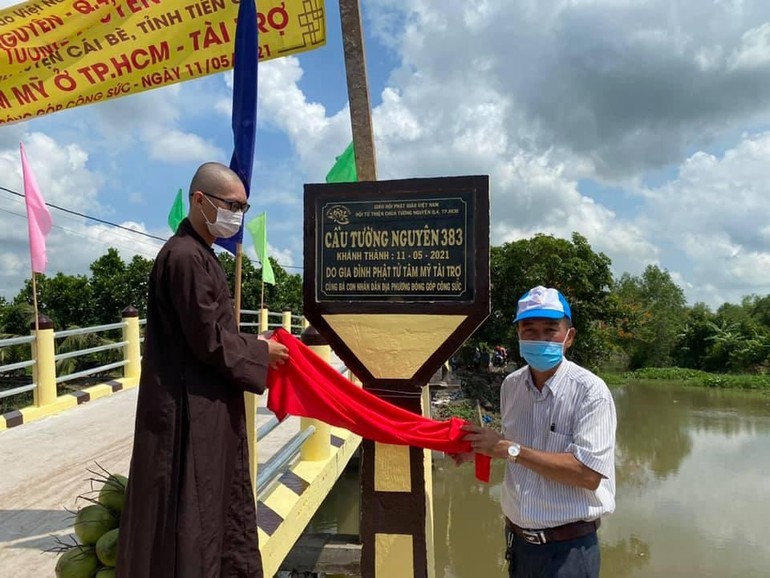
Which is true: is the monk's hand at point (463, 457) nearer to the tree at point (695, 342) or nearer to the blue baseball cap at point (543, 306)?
the blue baseball cap at point (543, 306)

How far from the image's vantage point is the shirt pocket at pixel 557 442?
6.97 ft

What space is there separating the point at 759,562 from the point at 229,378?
10.3 m

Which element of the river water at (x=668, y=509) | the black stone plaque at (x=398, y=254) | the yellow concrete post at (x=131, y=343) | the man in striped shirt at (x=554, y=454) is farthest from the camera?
the river water at (x=668, y=509)

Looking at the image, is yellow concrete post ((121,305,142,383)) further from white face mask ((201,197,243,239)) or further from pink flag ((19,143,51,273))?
white face mask ((201,197,243,239))

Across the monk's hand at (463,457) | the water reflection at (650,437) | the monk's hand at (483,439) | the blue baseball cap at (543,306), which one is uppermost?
the blue baseball cap at (543,306)

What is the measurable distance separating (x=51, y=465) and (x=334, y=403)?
3.52 meters

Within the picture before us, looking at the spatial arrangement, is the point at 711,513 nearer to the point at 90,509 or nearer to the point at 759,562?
the point at 759,562

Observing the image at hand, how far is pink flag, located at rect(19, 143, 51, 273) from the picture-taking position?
6273mm

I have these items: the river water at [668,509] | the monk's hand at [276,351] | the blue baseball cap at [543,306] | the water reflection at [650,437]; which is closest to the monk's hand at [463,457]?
the blue baseball cap at [543,306]

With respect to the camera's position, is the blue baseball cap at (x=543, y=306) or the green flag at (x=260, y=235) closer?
the blue baseball cap at (x=543, y=306)

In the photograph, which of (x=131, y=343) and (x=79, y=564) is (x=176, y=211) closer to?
(x=131, y=343)

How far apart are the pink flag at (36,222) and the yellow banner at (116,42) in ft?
7.27

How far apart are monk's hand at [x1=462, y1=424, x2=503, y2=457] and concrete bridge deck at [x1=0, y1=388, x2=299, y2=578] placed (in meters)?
2.38

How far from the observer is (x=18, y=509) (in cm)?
402
